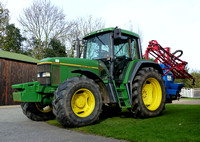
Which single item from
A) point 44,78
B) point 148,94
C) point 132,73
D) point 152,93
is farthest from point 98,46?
point 152,93

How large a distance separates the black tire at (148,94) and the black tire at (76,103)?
3.69ft

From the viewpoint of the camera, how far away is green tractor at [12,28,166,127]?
14.8 feet

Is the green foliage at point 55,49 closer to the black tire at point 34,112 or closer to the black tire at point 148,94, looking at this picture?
the black tire at point 34,112

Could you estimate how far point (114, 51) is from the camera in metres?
5.76

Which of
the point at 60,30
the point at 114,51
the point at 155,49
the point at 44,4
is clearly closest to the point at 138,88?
the point at 114,51

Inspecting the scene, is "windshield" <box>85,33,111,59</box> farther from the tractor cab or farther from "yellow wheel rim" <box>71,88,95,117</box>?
"yellow wheel rim" <box>71,88,95,117</box>

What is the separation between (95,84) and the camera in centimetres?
489

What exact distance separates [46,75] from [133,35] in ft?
10.1

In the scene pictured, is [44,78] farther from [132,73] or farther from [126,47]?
[126,47]

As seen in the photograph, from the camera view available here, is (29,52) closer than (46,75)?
No

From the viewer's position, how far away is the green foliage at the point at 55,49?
25895 millimetres

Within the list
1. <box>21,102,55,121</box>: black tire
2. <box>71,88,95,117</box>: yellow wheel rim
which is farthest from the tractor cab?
<box>21,102,55,121</box>: black tire

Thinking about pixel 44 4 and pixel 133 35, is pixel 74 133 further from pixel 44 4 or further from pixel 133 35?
pixel 44 4

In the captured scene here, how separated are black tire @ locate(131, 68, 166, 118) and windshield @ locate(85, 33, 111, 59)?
1.17 m
